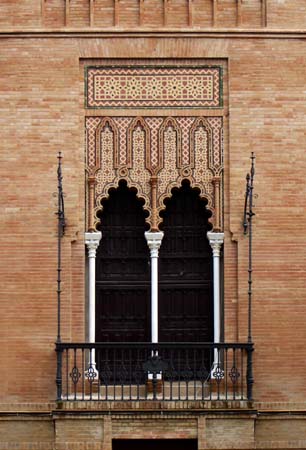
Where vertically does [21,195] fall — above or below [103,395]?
above

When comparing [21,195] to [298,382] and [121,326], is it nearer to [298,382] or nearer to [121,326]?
[121,326]

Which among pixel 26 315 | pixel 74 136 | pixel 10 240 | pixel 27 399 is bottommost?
pixel 27 399

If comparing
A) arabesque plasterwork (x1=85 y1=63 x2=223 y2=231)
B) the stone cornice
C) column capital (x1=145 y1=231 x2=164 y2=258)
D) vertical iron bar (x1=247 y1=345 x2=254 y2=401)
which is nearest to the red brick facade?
the stone cornice

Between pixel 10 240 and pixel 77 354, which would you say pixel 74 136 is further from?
pixel 77 354

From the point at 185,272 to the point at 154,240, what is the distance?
634 millimetres

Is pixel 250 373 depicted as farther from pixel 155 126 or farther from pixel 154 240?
pixel 155 126

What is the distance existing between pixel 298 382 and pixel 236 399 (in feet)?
Result: 3.03

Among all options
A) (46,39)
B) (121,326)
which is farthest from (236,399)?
(46,39)

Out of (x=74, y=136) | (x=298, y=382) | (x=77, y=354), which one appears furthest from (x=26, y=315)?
(x=298, y=382)

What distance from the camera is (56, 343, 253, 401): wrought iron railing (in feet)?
46.9

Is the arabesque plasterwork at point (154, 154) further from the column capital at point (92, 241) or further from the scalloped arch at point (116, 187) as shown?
the column capital at point (92, 241)

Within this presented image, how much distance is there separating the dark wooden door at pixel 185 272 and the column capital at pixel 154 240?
23 centimetres

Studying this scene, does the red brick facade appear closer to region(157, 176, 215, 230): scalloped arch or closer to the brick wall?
Answer: the brick wall

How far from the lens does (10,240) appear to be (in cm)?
1470
